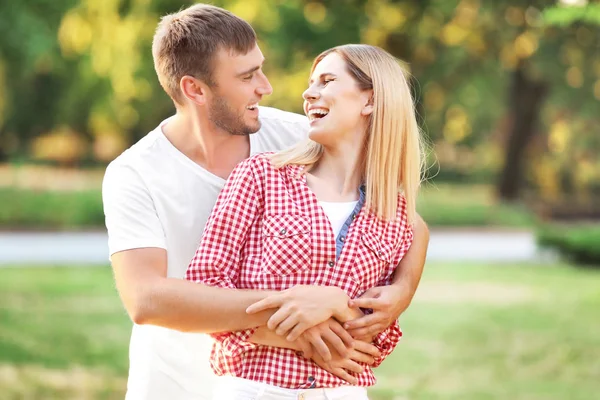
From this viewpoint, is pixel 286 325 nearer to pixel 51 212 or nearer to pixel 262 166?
pixel 262 166

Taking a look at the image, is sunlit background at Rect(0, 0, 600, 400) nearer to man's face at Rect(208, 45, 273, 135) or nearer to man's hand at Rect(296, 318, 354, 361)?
man's face at Rect(208, 45, 273, 135)

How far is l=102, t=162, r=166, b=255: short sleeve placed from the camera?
109 inches

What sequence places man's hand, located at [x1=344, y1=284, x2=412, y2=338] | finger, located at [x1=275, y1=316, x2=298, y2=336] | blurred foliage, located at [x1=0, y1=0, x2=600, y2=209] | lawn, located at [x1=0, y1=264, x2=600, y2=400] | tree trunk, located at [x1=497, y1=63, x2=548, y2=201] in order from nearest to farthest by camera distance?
1. finger, located at [x1=275, y1=316, x2=298, y2=336]
2. man's hand, located at [x1=344, y1=284, x2=412, y2=338]
3. lawn, located at [x1=0, y1=264, x2=600, y2=400]
4. blurred foliage, located at [x1=0, y1=0, x2=600, y2=209]
5. tree trunk, located at [x1=497, y1=63, x2=548, y2=201]

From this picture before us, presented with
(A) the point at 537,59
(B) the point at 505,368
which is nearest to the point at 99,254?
(B) the point at 505,368

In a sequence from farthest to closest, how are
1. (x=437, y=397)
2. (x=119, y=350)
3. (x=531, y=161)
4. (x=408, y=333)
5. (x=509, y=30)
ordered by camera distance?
(x=531, y=161) → (x=509, y=30) → (x=408, y=333) → (x=119, y=350) → (x=437, y=397)

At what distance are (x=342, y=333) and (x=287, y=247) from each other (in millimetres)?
262

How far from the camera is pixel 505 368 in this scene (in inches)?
326

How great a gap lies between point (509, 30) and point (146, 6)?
730 cm

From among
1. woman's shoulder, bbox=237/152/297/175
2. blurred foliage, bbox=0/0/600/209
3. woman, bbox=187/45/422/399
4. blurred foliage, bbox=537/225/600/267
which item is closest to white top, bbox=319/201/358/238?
woman, bbox=187/45/422/399

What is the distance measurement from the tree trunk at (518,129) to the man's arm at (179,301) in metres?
23.1

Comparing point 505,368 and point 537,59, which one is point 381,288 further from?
point 537,59

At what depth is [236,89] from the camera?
2.96 m

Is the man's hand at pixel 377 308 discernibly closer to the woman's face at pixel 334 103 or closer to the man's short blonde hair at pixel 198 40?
the woman's face at pixel 334 103

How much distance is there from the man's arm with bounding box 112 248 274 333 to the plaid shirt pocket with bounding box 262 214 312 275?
91 mm
